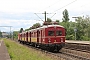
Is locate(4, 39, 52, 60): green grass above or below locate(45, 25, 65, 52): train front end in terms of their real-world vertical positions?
below

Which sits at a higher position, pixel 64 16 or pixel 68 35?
pixel 64 16

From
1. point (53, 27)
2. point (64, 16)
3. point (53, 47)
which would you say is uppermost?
point (64, 16)

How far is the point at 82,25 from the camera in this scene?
92.6 meters

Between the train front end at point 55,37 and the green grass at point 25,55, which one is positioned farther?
the train front end at point 55,37

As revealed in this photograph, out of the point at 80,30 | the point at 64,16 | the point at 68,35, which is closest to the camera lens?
the point at 80,30

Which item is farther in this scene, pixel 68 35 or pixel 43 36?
pixel 68 35

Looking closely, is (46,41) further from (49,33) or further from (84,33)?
(84,33)

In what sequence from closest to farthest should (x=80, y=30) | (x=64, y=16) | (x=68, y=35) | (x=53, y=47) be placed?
(x=53, y=47), (x=80, y=30), (x=68, y=35), (x=64, y=16)

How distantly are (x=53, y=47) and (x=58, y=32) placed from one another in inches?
67.9

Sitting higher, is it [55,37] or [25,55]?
[55,37]

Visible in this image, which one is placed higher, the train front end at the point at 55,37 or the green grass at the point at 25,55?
the train front end at the point at 55,37

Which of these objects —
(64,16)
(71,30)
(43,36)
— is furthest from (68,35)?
(43,36)

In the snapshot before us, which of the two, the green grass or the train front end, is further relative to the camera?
the train front end

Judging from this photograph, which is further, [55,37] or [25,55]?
[55,37]
